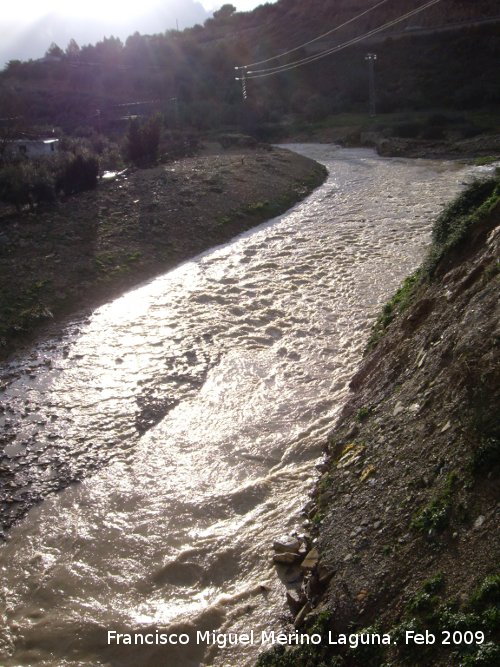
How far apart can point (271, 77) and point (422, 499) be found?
63070mm

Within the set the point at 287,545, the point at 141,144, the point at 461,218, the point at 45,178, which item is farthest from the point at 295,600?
the point at 141,144

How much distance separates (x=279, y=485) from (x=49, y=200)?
13.9 metres

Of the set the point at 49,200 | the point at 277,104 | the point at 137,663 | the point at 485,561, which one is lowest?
the point at 137,663

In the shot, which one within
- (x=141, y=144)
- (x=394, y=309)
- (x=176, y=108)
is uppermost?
(x=176, y=108)

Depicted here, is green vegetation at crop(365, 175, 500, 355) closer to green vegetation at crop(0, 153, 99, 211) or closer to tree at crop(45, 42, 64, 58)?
green vegetation at crop(0, 153, 99, 211)

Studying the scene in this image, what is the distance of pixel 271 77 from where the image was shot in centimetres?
6238

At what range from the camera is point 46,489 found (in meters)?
7.54

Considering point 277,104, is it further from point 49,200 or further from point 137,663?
point 137,663

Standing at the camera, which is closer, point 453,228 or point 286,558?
point 286,558

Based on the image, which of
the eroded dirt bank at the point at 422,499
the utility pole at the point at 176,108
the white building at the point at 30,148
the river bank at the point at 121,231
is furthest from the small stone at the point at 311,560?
the utility pole at the point at 176,108

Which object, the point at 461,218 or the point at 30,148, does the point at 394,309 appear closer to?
the point at 461,218

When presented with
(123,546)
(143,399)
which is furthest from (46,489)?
(143,399)

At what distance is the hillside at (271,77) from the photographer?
47.3 metres

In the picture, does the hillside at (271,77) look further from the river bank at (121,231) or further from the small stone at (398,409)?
the small stone at (398,409)
